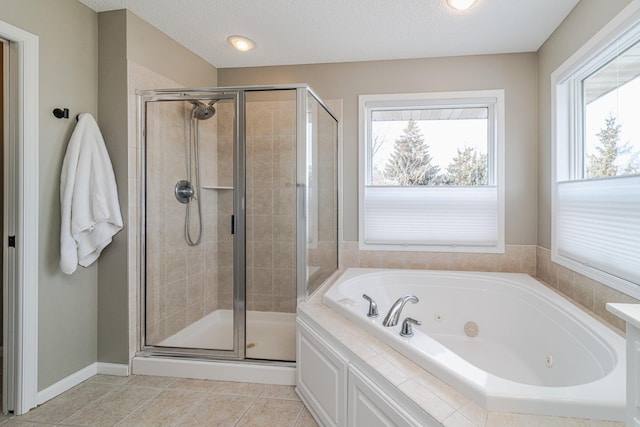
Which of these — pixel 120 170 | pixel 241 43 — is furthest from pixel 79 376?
pixel 241 43

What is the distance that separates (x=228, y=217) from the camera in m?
2.37

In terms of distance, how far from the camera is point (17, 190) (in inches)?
72.9

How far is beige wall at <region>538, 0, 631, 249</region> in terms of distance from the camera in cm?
194

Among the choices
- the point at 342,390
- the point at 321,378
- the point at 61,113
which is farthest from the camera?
the point at 61,113

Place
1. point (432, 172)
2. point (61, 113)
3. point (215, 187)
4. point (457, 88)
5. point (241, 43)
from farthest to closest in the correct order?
point (432, 172), point (457, 88), point (241, 43), point (215, 187), point (61, 113)

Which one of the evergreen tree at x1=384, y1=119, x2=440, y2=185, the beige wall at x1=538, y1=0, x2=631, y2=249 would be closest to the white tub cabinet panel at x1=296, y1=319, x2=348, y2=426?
the evergreen tree at x1=384, y1=119, x2=440, y2=185

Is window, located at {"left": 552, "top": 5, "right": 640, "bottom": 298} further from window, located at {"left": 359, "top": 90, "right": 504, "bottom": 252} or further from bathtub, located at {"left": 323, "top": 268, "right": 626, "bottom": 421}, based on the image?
window, located at {"left": 359, "top": 90, "right": 504, "bottom": 252}

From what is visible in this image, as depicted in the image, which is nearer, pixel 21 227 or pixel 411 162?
pixel 21 227

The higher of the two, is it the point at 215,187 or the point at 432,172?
the point at 432,172

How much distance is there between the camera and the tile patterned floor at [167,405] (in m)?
1.82

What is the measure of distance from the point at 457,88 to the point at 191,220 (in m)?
2.33

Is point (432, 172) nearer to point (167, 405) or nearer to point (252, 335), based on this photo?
point (252, 335)

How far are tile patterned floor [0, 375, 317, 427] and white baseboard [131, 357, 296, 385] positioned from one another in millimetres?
38

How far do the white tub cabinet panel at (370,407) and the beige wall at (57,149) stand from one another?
1728 mm
